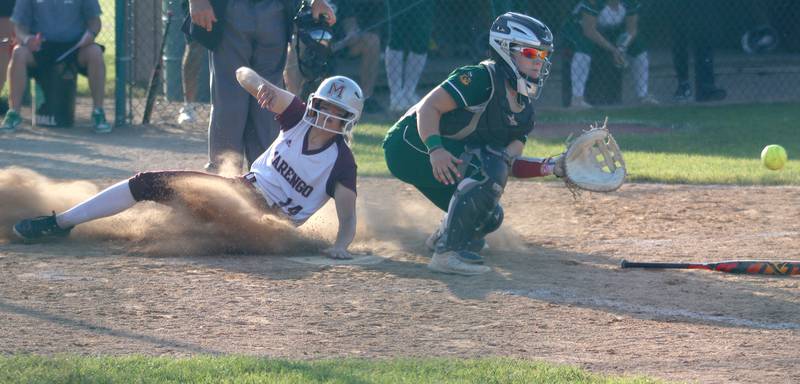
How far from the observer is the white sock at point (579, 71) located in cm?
1375

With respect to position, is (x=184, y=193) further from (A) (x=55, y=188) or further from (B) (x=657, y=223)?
(B) (x=657, y=223)

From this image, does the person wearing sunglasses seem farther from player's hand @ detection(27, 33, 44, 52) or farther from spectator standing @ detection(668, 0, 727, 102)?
spectator standing @ detection(668, 0, 727, 102)

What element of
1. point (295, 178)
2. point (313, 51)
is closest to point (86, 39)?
point (313, 51)

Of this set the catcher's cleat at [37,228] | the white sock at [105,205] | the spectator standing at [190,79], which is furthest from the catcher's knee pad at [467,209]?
the spectator standing at [190,79]

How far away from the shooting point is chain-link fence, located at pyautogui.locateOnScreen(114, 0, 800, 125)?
43.2 feet

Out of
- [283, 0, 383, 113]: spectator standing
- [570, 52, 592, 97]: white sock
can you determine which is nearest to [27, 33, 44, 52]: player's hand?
[283, 0, 383, 113]: spectator standing

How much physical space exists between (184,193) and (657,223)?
3232 millimetres

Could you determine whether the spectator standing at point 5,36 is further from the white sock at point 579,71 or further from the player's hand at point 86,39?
the white sock at point 579,71

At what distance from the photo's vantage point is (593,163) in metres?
6.52

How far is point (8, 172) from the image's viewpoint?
725 cm

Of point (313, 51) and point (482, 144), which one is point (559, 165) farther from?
point (313, 51)

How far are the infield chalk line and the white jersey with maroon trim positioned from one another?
1245mm

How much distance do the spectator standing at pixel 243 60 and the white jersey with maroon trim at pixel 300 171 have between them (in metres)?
1.05

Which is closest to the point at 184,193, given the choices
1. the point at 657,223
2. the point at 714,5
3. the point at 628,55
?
the point at 657,223
